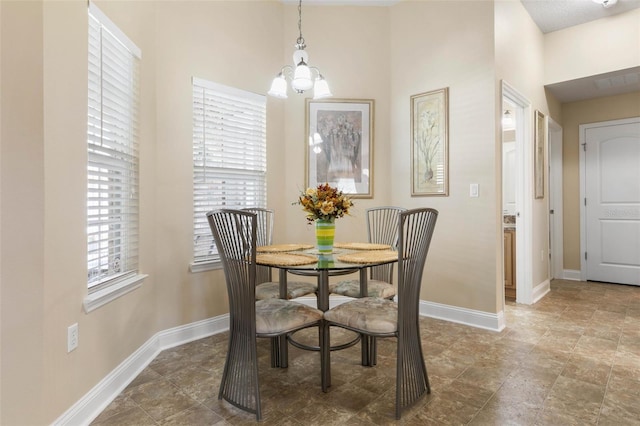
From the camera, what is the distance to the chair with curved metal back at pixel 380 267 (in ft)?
8.31

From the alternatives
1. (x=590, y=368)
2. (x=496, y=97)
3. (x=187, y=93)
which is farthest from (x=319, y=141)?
(x=590, y=368)

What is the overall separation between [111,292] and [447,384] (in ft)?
6.61

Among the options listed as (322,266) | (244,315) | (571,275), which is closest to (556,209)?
(571,275)

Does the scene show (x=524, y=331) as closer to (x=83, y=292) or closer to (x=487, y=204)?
(x=487, y=204)

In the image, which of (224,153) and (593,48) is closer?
(224,153)

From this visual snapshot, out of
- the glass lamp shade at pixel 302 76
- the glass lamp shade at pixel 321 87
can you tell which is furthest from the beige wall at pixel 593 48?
the glass lamp shade at pixel 302 76

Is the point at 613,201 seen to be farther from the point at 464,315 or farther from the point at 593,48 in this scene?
the point at 464,315

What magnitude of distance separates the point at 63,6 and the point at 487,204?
3.14 m

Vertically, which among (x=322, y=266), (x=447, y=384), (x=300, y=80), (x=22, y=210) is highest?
(x=300, y=80)

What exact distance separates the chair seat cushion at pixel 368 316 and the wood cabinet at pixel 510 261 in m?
2.56

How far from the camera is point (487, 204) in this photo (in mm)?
3061

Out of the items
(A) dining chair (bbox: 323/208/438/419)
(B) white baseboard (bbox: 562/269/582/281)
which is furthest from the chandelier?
(B) white baseboard (bbox: 562/269/582/281)

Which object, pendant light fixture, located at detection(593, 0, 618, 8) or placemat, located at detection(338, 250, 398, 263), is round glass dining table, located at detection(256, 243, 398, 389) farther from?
pendant light fixture, located at detection(593, 0, 618, 8)

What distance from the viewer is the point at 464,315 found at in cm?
320
